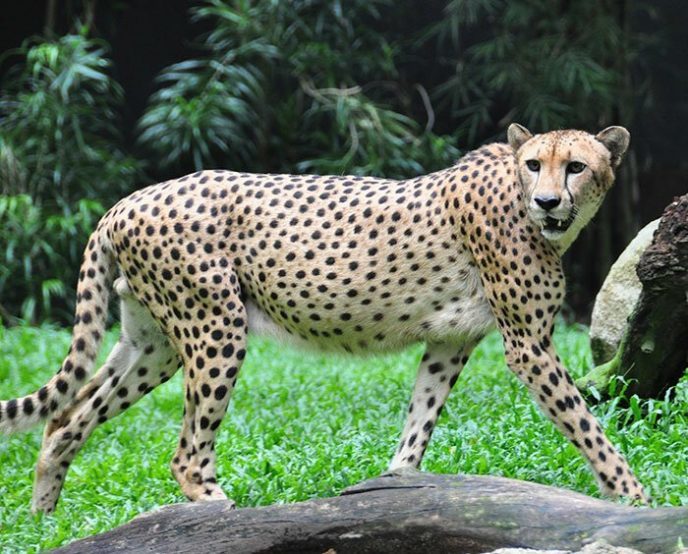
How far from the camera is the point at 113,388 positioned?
4.59m

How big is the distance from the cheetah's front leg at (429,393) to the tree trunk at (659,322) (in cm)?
76

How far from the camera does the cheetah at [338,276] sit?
13.2 ft

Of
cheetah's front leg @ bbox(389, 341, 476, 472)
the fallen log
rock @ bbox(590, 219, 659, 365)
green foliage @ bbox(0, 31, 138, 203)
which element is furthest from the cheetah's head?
green foliage @ bbox(0, 31, 138, 203)

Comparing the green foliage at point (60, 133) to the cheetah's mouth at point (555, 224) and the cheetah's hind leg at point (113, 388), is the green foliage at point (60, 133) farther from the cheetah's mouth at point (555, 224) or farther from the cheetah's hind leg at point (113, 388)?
the cheetah's mouth at point (555, 224)

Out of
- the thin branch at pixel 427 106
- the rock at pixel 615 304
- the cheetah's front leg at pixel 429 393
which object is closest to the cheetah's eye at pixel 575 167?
the cheetah's front leg at pixel 429 393

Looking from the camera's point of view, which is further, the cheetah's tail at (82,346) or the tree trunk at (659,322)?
the cheetah's tail at (82,346)

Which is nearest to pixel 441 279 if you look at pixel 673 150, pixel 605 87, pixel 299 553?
pixel 299 553

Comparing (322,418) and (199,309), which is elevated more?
(199,309)

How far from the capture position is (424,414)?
14.2 ft

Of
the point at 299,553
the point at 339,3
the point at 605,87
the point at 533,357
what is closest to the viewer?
the point at 299,553

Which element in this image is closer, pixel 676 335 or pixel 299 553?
pixel 299 553

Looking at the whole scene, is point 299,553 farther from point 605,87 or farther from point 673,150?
point 673,150

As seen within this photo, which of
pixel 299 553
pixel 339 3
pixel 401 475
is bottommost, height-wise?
pixel 299 553

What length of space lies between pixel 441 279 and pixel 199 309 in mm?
944
